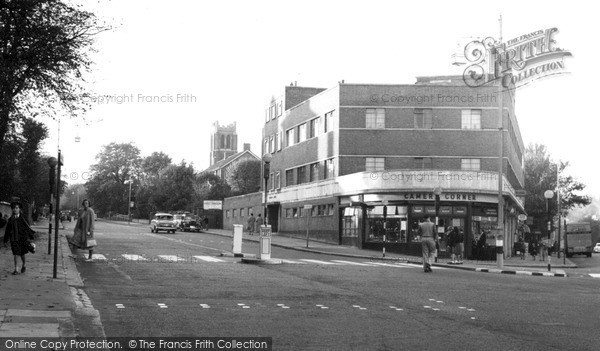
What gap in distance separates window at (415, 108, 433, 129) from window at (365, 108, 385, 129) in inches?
91.7

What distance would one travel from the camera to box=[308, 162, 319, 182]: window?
190 ft

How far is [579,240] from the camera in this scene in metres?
66.9

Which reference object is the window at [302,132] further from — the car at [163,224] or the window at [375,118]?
the car at [163,224]

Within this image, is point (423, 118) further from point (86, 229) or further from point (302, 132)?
point (86, 229)

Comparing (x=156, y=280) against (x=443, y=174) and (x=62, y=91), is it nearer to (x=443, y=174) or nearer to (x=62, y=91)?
(x=62, y=91)

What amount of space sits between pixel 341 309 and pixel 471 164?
41.7 meters

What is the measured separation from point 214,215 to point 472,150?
4023cm

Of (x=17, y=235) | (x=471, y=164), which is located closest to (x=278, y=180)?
(x=471, y=164)

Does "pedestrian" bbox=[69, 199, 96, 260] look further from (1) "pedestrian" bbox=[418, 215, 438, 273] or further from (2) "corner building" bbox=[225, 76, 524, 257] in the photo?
(2) "corner building" bbox=[225, 76, 524, 257]

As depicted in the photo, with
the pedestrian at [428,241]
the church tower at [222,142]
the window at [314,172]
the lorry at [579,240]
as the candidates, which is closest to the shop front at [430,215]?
the window at [314,172]

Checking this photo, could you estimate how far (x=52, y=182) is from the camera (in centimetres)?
1869

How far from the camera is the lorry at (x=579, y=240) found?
6619 centimetres

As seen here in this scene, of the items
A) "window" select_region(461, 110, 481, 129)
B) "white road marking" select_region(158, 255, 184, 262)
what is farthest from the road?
"window" select_region(461, 110, 481, 129)

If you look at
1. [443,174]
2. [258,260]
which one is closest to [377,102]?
[443,174]
